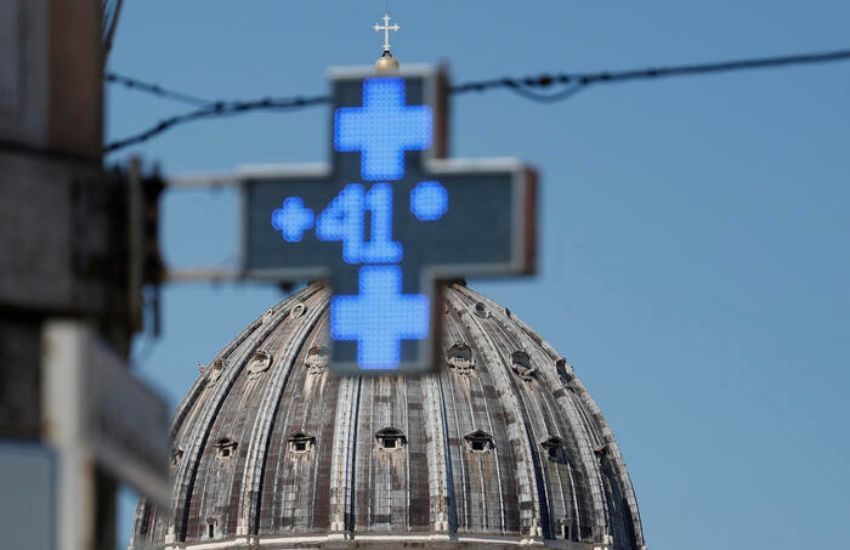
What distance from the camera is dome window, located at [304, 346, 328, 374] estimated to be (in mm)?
153250

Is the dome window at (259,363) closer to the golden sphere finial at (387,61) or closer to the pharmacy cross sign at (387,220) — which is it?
the golden sphere finial at (387,61)

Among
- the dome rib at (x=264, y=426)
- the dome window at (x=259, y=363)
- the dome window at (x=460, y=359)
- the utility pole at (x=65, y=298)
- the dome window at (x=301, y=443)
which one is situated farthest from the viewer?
the dome window at (x=259, y=363)

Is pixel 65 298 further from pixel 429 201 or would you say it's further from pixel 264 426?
pixel 264 426

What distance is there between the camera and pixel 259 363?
15625cm

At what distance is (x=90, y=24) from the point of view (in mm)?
20500

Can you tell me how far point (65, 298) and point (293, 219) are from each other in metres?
1.37

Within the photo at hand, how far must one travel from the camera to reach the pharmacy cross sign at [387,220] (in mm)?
18438

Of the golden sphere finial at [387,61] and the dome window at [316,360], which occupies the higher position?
the golden sphere finial at [387,61]

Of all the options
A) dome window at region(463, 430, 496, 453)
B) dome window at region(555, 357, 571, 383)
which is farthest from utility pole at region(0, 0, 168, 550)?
dome window at region(555, 357, 571, 383)

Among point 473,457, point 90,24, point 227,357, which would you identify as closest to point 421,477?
point 473,457

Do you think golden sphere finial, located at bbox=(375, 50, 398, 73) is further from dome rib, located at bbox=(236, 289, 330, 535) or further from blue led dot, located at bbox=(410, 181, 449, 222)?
blue led dot, located at bbox=(410, 181, 449, 222)

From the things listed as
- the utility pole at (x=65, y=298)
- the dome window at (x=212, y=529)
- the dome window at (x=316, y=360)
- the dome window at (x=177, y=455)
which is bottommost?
the utility pole at (x=65, y=298)

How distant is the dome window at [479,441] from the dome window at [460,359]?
4.42 m

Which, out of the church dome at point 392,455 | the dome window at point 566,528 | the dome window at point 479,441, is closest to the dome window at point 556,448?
the church dome at point 392,455
